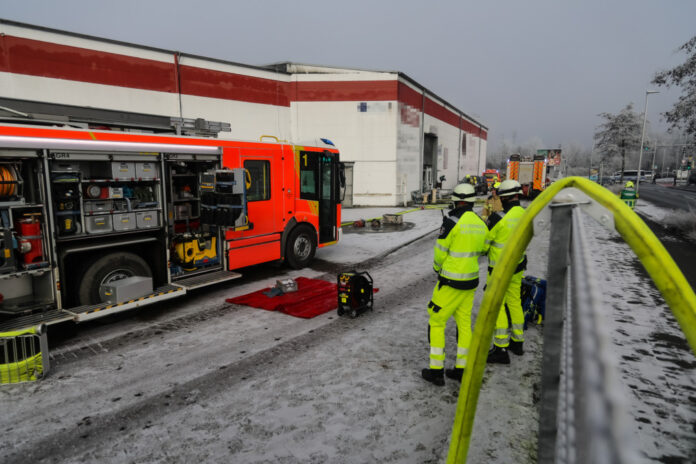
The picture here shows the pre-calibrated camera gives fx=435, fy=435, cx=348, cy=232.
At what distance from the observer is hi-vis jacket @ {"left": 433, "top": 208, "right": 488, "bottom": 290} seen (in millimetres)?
4641

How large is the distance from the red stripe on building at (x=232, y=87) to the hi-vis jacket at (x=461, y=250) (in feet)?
60.7

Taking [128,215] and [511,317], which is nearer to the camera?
[511,317]

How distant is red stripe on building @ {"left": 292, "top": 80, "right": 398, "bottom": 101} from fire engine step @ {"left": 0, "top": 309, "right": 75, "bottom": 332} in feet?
66.8

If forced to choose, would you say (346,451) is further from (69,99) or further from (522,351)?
(69,99)

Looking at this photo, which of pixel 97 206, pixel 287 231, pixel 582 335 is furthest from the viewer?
pixel 287 231

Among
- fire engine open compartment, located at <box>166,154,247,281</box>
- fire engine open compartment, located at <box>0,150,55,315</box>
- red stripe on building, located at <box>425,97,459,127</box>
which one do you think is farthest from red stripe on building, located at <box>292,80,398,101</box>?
fire engine open compartment, located at <box>0,150,55,315</box>

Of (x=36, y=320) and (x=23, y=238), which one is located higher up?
(x=23, y=238)

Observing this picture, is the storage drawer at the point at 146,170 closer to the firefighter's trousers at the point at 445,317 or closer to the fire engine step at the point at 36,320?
the fire engine step at the point at 36,320

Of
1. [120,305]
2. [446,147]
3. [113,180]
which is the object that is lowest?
[120,305]

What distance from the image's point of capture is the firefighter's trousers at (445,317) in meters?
4.71

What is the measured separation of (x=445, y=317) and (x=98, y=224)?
5229 millimetres

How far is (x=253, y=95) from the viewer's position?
22578 mm

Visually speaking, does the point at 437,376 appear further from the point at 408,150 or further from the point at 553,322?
the point at 408,150

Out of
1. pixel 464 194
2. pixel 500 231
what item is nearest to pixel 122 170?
pixel 464 194
